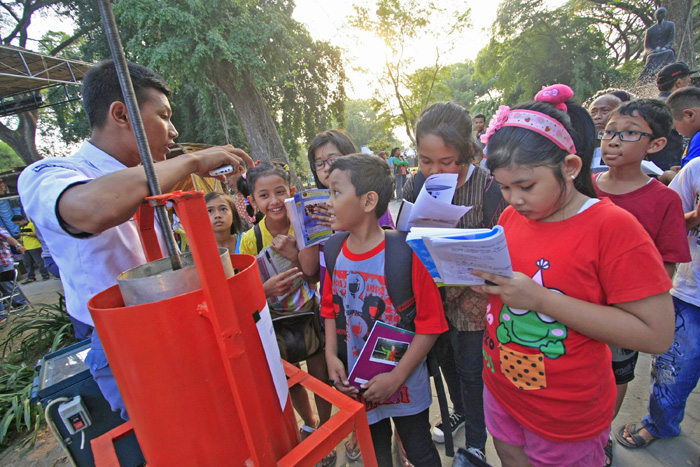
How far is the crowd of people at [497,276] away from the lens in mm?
1007

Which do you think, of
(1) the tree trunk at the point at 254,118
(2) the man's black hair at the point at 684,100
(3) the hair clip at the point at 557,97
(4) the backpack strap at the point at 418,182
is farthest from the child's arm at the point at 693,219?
(1) the tree trunk at the point at 254,118

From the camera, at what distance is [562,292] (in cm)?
109

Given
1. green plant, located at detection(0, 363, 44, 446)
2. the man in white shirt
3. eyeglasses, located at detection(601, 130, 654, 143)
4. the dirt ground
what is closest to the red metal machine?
the man in white shirt

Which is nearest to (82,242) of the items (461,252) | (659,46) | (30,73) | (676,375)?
(461,252)

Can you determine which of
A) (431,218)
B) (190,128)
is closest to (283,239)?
(431,218)

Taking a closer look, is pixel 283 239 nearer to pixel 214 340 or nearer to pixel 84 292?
pixel 84 292

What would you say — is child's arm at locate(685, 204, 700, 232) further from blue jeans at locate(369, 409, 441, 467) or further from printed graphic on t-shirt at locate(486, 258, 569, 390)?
blue jeans at locate(369, 409, 441, 467)

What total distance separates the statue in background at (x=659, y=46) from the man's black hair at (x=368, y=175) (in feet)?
20.9

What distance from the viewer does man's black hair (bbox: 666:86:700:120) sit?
2.08m

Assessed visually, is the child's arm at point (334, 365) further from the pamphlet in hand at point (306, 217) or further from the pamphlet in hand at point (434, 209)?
the pamphlet in hand at point (434, 209)

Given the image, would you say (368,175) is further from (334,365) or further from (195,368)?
(195,368)

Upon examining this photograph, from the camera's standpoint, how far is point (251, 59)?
29.2ft

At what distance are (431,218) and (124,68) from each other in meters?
1.23

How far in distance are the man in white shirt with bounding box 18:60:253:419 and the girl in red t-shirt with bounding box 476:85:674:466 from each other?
1039mm
